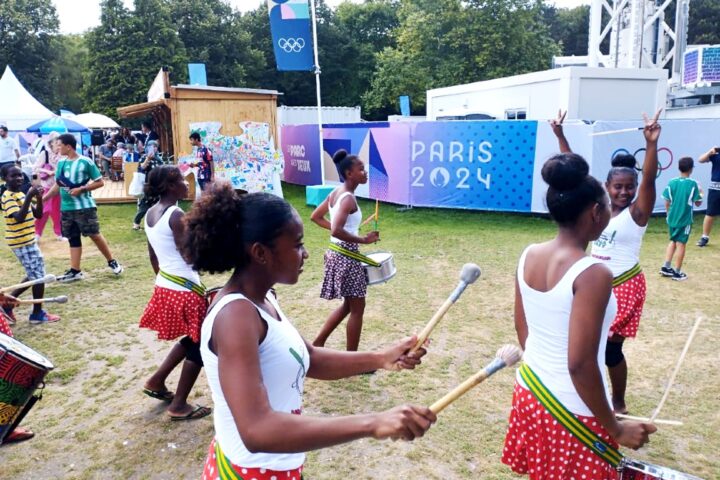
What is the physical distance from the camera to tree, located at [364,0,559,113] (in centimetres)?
2861

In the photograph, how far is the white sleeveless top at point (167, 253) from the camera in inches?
161

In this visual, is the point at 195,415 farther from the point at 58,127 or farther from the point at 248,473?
the point at 58,127

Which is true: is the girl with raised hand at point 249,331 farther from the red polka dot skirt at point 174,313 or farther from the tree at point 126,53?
the tree at point 126,53

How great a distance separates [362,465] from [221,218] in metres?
2.38

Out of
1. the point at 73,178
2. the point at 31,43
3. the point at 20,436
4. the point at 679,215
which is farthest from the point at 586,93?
the point at 31,43

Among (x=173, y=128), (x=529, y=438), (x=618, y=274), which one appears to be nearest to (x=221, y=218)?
(x=529, y=438)

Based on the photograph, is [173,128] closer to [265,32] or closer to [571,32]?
[265,32]

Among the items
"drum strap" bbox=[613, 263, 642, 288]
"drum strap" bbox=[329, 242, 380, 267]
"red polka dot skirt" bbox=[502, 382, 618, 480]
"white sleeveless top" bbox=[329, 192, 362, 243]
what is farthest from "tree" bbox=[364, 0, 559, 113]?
"red polka dot skirt" bbox=[502, 382, 618, 480]

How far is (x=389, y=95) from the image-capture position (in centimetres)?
3234

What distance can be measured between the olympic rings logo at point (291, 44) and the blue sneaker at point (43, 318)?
8.17m

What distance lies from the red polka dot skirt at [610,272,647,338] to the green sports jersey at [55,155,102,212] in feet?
21.7

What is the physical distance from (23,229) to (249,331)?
5.68 meters

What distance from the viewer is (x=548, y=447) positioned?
2.24 m

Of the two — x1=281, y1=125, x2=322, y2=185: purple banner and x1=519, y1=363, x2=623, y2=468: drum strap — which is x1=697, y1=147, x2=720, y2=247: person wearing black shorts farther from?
x1=281, y1=125, x2=322, y2=185: purple banner
